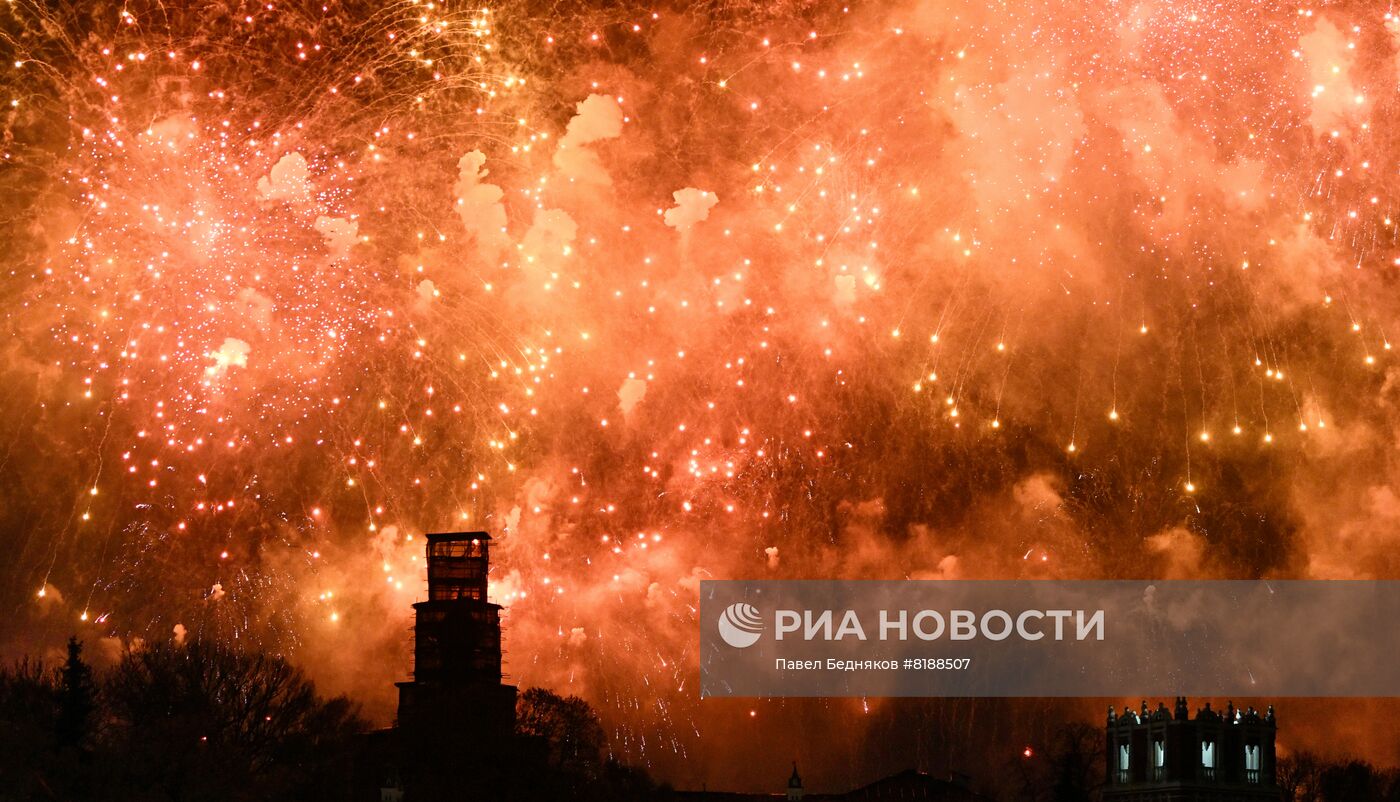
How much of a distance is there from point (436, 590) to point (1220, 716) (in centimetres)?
4176

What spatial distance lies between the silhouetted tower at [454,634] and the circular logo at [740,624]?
32.7 metres

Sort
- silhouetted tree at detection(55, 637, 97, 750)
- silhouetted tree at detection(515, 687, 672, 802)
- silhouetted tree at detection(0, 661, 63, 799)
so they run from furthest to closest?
silhouetted tree at detection(515, 687, 672, 802), silhouetted tree at detection(55, 637, 97, 750), silhouetted tree at detection(0, 661, 63, 799)

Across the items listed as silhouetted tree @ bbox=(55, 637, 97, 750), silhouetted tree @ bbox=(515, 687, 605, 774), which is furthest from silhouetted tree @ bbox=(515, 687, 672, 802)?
silhouetted tree @ bbox=(55, 637, 97, 750)

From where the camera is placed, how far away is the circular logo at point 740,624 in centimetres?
7831

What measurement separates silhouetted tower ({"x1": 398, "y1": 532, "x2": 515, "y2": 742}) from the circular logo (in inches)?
1289

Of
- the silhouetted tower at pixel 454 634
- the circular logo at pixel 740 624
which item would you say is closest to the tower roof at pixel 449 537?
the silhouetted tower at pixel 454 634

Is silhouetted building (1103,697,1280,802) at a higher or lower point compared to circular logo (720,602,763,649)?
lower

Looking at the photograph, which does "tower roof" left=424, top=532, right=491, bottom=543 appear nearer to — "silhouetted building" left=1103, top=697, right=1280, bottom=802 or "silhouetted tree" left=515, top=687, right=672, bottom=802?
"silhouetted tree" left=515, top=687, right=672, bottom=802

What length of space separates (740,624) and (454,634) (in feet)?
117

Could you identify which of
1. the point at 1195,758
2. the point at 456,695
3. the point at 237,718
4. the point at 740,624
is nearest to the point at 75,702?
the point at 237,718

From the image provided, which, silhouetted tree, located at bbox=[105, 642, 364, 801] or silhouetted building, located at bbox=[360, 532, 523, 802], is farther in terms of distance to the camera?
silhouetted building, located at bbox=[360, 532, 523, 802]

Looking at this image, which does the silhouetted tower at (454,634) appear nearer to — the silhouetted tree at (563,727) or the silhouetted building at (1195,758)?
the silhouetted tree at (563,727)

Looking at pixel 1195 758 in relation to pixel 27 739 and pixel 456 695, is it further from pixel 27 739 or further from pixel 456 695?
pixel 27 739

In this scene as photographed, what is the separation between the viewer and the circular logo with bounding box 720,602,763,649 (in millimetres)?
78312
